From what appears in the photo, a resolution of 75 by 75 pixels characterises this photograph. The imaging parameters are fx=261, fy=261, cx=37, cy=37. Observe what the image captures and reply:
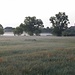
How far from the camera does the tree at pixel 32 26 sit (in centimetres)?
12975

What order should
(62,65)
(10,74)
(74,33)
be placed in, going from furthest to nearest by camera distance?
(74,33)
(62,65)
(10,74)

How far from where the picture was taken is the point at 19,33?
443ft

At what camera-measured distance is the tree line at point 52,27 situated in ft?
396

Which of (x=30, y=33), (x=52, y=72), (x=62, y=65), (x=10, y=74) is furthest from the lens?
(x=30, y=33)

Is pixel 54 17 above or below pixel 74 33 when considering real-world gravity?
above

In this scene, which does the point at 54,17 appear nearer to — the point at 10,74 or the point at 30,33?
the point at 30,33

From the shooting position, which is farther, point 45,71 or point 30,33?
point 30,33

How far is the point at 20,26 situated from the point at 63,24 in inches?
910

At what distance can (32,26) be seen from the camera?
13138 centimetres

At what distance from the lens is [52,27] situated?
123m

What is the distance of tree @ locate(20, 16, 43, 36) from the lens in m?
130

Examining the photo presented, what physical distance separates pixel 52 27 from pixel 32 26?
41.0 feet

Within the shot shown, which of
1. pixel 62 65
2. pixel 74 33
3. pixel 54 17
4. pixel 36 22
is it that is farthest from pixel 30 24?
pixel 62 65

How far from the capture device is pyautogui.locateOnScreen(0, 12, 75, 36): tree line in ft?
396
